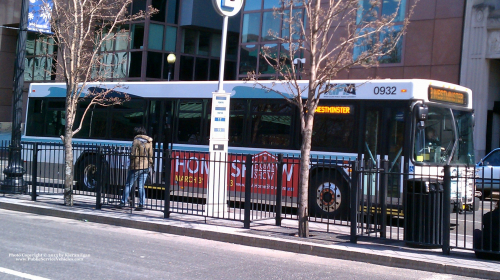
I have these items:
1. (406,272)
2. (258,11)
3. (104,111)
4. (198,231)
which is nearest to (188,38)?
(258,11)

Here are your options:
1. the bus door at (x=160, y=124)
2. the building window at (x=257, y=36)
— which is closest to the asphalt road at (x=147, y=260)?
the bus door at (x=160, y=124)

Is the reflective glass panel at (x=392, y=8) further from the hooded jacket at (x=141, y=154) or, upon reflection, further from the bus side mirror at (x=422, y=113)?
the hooded jacket at (x=141, y=154)

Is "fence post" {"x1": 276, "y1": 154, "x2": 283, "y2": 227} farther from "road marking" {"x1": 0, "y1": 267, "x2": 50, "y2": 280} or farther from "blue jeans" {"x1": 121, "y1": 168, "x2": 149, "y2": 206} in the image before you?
"road marking" {"x1": 0, "y1": 267, "x2": 50, "y2": 280}

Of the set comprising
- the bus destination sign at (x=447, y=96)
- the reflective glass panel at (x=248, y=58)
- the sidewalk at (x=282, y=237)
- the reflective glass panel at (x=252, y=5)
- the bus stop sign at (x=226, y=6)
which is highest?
the reflective glass panel at (x=252, y=5)

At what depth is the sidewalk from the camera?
24.8 feet

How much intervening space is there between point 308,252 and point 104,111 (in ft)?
32.3

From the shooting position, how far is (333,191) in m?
11.7

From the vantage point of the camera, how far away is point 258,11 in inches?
1050

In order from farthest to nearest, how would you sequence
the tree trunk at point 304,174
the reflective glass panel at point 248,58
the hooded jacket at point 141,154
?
1. the reflective glass panel at point 248,58
2. the hooded jacket at point 141,154
3. the tree trunk at point 304,174

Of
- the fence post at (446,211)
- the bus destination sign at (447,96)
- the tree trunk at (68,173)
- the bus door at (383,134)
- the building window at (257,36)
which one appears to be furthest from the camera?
the building window at (257,36)

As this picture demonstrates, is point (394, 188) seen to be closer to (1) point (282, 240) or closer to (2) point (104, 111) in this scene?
(1) point (282, 240)

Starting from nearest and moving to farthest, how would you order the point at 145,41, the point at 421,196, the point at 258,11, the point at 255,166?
the point at 421,196
the point at 255,166
the point at 258,11
the point at 145,41

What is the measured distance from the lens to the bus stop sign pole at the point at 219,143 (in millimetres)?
10766

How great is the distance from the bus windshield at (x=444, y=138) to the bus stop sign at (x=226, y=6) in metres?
4.89
